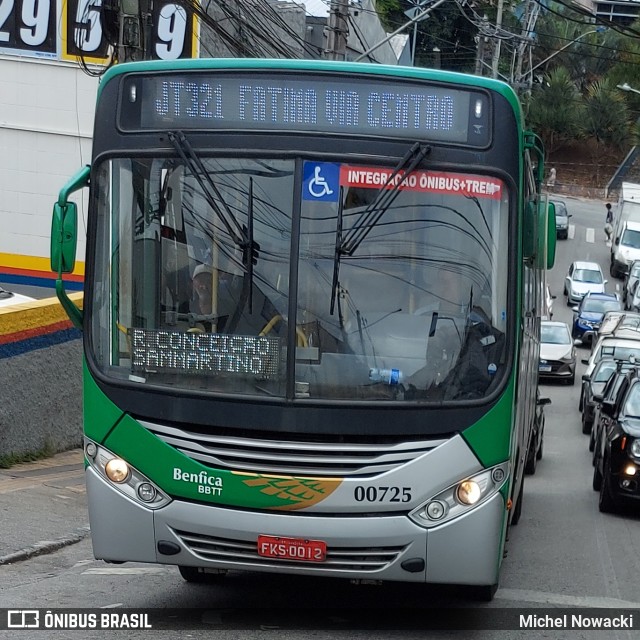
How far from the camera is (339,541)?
6492 millimetres

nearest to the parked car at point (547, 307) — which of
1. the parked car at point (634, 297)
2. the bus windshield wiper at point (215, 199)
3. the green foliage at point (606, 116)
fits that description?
the parked car at point (634, 297)

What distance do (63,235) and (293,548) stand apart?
2.18 meters

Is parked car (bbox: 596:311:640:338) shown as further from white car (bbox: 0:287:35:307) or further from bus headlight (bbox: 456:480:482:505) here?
bus headlight (bbox: 456:480:482:505)

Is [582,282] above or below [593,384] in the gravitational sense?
below

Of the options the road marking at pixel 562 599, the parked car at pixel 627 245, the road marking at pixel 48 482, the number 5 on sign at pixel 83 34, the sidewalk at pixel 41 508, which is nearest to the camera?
the road marking at pixel 562 599

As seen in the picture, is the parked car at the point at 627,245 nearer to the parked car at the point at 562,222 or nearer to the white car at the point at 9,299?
the parked car at the point at 562,222

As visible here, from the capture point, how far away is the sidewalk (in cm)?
961

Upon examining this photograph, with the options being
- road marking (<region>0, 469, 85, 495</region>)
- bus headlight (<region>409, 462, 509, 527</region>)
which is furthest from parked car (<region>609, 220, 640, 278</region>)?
bus headlight (<region>409, 462, 509, 527</region>)

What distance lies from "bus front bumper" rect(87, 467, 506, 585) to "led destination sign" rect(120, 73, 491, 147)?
2092 millimetres

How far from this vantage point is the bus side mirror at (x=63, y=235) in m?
6.86

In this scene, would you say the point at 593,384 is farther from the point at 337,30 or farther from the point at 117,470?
the point at 117,470

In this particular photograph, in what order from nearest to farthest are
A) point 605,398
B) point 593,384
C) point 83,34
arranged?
point 605,398 → point 83,34 → point 593,384

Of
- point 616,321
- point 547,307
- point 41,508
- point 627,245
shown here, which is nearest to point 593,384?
point 616,321

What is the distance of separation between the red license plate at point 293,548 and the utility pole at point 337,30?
14.6m
